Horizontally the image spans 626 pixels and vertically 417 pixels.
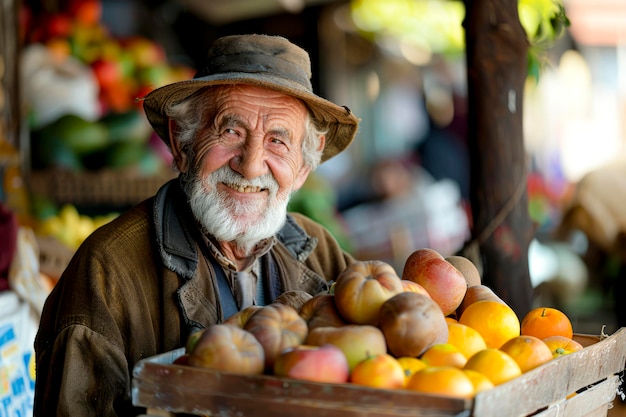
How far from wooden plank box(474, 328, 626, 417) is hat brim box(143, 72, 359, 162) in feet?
3.72

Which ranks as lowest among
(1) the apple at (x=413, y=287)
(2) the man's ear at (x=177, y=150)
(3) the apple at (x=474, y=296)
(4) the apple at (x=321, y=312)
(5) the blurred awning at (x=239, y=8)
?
(3) the apple at (x=474, y=296)

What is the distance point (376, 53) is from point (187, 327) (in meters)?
6.45

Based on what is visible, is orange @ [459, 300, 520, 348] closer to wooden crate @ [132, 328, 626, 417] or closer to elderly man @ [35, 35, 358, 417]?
wooden crate @ [132, 328, 626, 417]

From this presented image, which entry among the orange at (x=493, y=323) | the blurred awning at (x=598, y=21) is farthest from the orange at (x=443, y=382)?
the blurred awning at (x=598, y=21)

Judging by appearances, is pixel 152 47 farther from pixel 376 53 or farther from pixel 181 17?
pixel 376 53

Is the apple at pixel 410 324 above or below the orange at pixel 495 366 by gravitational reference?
above

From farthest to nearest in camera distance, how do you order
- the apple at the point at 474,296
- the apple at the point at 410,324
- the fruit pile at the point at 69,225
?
the fruit pile at the point at 69,225
the apple at the point at 474,296
the apple at the point at 410,324

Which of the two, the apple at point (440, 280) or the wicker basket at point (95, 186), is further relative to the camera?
the wicker basket at point (95, 186)

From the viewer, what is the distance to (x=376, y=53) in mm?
8492

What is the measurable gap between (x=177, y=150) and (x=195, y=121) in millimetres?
140

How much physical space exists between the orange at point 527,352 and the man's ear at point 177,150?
4.36 feet

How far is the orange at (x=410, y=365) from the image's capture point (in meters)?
1.62

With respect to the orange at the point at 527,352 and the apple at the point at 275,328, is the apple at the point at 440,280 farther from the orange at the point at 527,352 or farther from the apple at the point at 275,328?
the apple at the point at 275,328

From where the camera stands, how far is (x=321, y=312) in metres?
1.82
